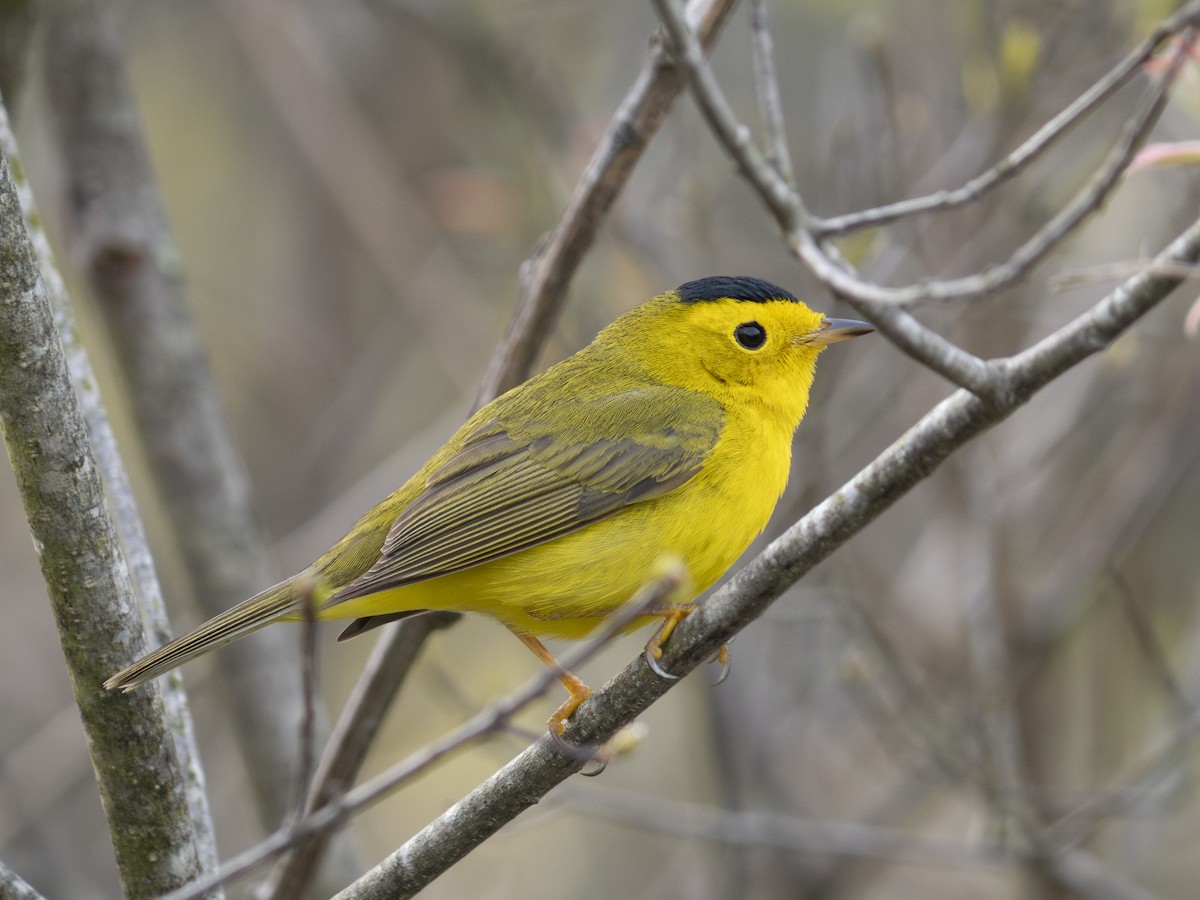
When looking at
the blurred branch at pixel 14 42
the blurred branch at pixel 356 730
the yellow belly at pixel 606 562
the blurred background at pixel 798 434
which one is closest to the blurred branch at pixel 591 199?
the yellow belly at pixel 606 562

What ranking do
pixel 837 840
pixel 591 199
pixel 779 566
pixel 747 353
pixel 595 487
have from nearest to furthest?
pixel 779 566 < pixel 595 487 < pixel 591 199 < pixel 747 353 < pixel 837 840

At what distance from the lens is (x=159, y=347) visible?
458 cm

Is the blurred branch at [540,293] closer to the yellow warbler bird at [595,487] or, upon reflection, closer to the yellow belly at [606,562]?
the yellow warbler bird at [595,487]

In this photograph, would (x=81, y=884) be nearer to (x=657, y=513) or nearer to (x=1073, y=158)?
(x=657, y=513)

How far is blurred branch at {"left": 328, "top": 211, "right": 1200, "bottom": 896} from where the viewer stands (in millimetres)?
2090

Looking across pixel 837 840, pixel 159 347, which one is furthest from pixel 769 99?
pixel 837 840

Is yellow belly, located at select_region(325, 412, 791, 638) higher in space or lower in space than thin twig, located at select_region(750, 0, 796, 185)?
lower

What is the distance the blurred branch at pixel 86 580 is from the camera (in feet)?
7.66

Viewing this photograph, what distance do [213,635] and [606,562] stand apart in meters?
1.00

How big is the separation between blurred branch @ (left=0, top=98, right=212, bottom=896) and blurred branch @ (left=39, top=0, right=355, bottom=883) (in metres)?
1.84

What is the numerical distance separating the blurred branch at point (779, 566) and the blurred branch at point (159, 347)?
210 cm

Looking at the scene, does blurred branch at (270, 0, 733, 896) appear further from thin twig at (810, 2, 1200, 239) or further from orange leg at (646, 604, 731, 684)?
thin twig at (810, 2, 1200, 239)

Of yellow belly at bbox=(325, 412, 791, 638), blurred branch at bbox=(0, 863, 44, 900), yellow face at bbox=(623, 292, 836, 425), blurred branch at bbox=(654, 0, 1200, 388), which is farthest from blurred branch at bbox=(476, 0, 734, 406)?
blurred branch at bbox=(0, 863, 44, 900)

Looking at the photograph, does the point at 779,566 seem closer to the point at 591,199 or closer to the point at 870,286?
the point at 870,286
